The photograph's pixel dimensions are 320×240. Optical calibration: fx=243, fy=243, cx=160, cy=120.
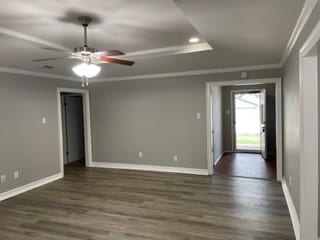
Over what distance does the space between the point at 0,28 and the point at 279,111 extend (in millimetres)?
4650

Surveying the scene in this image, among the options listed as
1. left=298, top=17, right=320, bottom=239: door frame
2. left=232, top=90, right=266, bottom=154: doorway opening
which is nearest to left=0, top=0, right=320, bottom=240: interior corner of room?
left=298, top=17, right=320, bottom=239: door frame

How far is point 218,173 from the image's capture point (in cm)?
553

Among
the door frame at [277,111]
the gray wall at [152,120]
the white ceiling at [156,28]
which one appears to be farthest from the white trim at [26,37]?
the door frame at [277,111]

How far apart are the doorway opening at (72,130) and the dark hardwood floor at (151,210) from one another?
6.37 feet

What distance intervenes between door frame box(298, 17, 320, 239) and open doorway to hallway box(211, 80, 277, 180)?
3.67m

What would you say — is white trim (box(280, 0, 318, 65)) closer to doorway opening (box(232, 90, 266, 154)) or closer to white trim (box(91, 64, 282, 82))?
white trim (box(91, 64, 282, 82))

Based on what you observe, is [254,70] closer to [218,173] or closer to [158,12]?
[218,173]

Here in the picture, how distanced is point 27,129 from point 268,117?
→ 682 cm

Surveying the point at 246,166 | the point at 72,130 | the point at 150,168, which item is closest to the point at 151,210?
the point at 150,168

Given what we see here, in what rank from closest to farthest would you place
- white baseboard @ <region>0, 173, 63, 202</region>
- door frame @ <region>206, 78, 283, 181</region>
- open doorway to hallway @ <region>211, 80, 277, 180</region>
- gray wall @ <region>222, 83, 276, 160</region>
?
white baseboard @ <region>0, 173, 63, 202</region> < door frame @ <region>206, 78, 283, 181</region> < open doorway to hallway @ <region>211, 80, 277, 180</region> < gray wall @ <region>222, 83, 276, 160</region>

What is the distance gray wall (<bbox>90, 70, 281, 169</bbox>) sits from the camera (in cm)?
545

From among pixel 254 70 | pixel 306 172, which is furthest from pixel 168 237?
pixel 254 70

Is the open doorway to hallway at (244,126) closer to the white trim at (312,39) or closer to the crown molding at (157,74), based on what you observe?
the crown molding at (157,74)

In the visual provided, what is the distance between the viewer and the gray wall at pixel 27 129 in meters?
4.36
